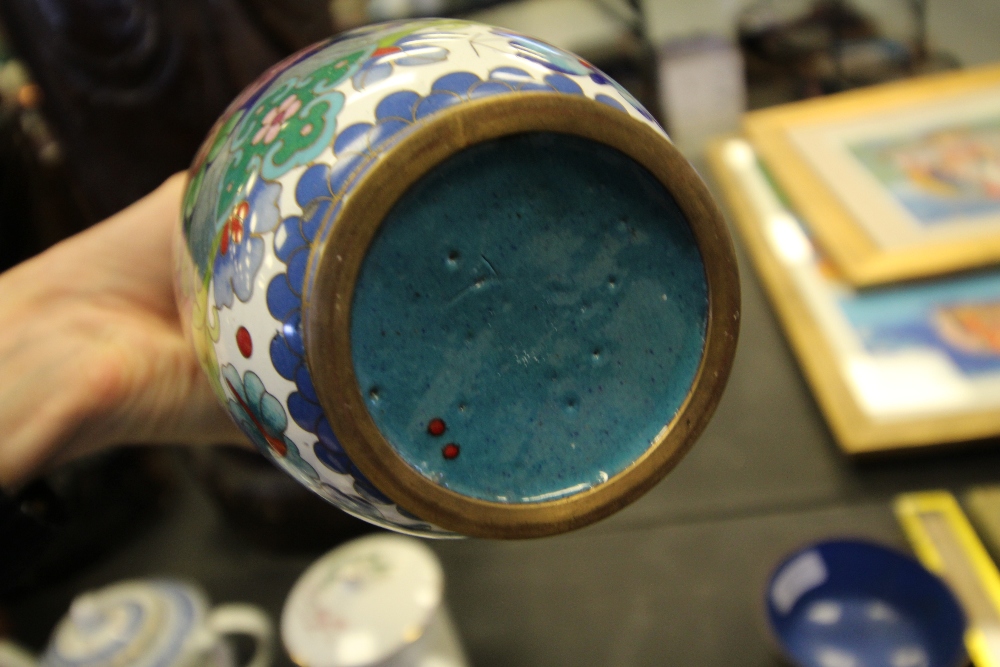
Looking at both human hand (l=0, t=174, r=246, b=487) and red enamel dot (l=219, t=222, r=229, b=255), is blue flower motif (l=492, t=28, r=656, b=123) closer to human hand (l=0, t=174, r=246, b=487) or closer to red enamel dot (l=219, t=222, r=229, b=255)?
red enamel dot (l=219, t=222, r=229, b=255)

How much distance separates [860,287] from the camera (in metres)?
0.96

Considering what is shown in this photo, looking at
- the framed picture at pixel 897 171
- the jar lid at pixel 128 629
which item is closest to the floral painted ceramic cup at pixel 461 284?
the jar lid at pixel 128 629

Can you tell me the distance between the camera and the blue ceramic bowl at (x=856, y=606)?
608mm

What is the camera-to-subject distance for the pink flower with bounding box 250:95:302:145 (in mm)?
399

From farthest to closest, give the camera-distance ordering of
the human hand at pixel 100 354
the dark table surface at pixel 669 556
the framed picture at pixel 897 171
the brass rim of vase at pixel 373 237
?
the framed picture at pixel 897 171 < the dark table surface at pixel 669 556 < the human hand at pixel 100 354 < the brass rim of vase at pixel 373 237

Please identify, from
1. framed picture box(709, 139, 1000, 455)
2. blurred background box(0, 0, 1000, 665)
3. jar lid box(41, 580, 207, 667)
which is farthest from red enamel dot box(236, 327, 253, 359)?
framed picture box(709, 139, 1000, 455)

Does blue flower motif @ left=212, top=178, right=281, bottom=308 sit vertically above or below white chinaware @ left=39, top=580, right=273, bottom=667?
above

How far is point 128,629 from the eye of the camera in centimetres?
67

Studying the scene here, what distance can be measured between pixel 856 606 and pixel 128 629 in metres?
0.63

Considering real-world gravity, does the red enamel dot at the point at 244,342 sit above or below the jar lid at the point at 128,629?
above

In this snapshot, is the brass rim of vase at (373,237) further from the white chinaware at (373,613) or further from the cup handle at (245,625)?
the cup handle at (245,625)

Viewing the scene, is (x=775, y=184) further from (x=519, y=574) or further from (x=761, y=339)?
(x=519, y=574)

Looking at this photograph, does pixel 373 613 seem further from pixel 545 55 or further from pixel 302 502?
pixel 545 55

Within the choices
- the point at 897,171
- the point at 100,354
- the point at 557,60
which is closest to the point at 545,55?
the point at 557,60
